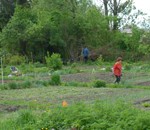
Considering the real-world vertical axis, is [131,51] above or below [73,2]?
below

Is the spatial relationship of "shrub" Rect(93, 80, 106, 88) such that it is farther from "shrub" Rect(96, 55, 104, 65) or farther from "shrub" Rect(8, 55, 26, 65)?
"shrub" Rect(8, 55, 26, 65)

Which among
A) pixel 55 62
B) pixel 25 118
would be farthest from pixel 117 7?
pixel 25 118

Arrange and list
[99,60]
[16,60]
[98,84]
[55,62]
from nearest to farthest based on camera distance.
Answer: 1. [98,84]
2. [55,62]
3. [99,60]
4. [16,60]

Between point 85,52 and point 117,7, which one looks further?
point 117,7

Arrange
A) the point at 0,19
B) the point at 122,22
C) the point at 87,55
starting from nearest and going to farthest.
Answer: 1. the point at 87,55
2. the point at 122,22
3. the point at 0,19

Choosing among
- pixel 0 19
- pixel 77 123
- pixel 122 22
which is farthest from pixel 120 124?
pixel 0 19

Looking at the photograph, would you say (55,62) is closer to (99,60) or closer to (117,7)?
(99,60)

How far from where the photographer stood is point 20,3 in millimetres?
55594

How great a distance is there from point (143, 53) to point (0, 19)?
20146 millimetres

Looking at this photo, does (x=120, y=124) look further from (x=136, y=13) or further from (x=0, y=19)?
(x=0, y=19)

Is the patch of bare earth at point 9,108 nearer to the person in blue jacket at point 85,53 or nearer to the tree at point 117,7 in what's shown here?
the person in blue jacket at point 85,53

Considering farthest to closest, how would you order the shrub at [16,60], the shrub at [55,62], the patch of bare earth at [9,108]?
the shrub at [16,60] → the shrub at [55,62] → the patch of bare earth at [9,108]

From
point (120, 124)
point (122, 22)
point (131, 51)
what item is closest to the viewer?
point (120, 124)

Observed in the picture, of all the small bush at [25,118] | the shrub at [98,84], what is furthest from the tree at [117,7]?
the small bush at [25,118]
